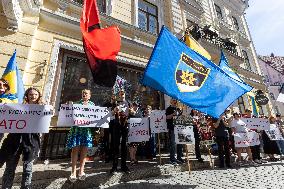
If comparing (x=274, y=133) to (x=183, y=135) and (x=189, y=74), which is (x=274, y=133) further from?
(x=189, y=74)

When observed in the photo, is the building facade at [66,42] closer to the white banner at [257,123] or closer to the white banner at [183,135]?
the white banner at [183,135]

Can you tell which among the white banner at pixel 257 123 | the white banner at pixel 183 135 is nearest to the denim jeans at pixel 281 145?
the white banner at pixel 257 123

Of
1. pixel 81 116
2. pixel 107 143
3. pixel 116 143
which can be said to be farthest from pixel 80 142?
pixel 107 143

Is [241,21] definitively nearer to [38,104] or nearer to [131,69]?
[131,69]

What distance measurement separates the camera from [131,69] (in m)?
9.80

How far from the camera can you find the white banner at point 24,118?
11.8ft

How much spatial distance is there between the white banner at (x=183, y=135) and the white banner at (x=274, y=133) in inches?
156

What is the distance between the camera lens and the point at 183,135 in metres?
6.14

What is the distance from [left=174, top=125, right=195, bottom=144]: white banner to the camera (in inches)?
239

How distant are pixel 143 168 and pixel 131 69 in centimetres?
521

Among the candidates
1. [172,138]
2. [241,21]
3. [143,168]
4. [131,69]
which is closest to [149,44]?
[131,69]

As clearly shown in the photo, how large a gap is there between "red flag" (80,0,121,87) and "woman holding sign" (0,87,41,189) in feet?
8.26

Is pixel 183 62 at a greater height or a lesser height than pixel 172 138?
greater

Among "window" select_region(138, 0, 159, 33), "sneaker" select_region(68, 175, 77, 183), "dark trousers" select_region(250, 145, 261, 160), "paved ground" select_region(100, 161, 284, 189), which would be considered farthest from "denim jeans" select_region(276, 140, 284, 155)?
"sneaker" select_region(68, 175, 77, 183)
